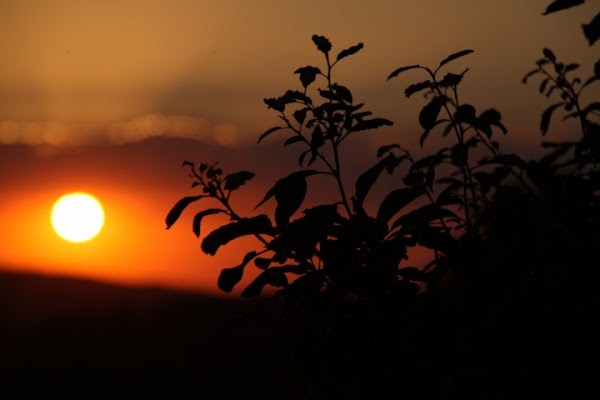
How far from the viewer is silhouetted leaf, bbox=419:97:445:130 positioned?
3.13 m

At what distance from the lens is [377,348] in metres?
2.78

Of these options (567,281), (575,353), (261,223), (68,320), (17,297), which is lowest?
(575,353)

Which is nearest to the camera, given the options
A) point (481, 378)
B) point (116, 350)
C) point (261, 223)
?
point (481, 378)

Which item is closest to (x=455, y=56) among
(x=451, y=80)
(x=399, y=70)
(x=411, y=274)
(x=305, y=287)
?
(x=451, y=80)

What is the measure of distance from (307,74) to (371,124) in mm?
372

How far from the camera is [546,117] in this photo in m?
4.29

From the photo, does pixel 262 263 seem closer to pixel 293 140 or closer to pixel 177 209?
pixel 177 209

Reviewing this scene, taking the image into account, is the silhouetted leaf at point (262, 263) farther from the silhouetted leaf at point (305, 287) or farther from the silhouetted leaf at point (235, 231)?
the silhouetted leaf at point (305, 287)

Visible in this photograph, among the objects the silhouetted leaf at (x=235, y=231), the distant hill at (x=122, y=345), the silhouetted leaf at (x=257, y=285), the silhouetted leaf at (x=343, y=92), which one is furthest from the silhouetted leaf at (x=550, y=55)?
the distant hill at (x=122, y=345)

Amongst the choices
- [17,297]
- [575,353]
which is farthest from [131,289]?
[575,353]

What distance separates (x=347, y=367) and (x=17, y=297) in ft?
27.7

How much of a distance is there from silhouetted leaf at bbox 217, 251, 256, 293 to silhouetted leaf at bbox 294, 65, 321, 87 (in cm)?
82

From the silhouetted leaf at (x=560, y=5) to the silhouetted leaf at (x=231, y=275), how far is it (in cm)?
168

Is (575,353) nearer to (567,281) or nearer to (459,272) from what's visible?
(567,281)
